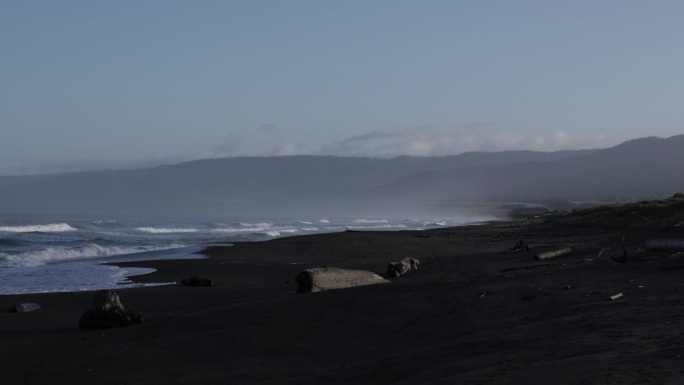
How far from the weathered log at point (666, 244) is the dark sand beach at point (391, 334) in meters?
0.21

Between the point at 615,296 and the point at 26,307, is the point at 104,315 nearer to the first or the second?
the point at 26,307

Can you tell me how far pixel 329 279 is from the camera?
14.5m

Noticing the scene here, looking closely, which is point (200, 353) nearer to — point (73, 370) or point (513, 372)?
point (73, 370)

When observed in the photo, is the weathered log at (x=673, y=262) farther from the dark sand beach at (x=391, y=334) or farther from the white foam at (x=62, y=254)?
the white foam at (x=62, y=254)

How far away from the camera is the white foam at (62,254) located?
87.5ft

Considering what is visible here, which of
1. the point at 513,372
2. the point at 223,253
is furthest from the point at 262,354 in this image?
the point at 223,253

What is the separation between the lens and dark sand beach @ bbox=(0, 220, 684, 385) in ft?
22.6

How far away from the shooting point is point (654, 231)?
19203 mm

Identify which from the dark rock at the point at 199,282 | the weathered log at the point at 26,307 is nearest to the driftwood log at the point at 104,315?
the weathered log at the point at 26,307

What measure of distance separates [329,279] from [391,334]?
461 cm

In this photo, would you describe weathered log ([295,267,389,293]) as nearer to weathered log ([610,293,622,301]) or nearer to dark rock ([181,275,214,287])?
dark rock ([181,275,214,287])

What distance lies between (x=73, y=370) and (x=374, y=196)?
184935 millimetres

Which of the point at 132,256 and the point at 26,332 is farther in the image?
the point at 132,256

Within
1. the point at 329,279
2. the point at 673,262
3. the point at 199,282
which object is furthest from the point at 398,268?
the point at 673,262
